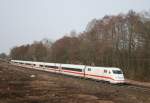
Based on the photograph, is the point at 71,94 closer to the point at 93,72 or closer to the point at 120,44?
the point at 93,72

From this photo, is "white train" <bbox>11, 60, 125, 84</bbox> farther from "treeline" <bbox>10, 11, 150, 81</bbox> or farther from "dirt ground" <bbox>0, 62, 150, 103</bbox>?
"treeline" <bbox>10, 11, 150, 81</bbox>

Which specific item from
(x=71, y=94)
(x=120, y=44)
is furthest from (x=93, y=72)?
(x=120, y=44)

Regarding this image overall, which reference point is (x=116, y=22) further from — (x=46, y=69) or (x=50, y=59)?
(x=50, y=59)

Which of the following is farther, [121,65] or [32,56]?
[32,56]

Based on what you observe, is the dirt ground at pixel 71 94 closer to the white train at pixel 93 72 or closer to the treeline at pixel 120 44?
the white train at pixel 93 72

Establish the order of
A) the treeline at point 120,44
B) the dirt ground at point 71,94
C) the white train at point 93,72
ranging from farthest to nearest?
the treeline at point 120,44 < the white train at point 93,72 < the dirt ground at point 71,94

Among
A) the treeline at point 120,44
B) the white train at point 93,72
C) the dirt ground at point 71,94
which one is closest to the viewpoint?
the dirt ground at point 71,94

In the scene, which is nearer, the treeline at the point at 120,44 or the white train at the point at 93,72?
the white train at the point at 93,72

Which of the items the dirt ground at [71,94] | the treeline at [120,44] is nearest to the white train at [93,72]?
the dirt ground at [71,94]

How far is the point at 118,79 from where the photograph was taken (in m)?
40.9

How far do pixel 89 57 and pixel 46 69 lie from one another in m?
13.4

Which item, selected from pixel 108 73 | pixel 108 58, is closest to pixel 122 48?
pixel 108 58

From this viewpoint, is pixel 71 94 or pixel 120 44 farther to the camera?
pixel 120 44

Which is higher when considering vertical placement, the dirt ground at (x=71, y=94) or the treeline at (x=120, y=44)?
the treeline at (x=120, y=44)
